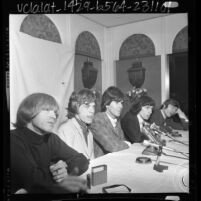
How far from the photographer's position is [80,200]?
4.70 feet

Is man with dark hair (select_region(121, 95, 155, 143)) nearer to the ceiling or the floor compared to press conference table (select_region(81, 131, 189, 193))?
nearer to the ceiling

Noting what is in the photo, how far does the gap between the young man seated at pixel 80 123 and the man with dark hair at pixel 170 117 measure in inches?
15.8

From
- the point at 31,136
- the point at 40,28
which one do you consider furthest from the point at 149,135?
the point at 40,28

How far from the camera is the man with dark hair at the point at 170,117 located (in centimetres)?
146

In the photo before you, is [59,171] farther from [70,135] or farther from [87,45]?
[87,45]

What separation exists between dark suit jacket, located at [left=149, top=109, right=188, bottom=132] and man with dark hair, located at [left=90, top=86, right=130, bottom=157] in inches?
8.7

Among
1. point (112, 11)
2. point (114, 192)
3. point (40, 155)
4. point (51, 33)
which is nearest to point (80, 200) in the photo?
point (114, 192)

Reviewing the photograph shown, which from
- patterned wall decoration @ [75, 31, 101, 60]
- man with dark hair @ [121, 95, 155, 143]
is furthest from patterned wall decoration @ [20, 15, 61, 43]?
man with dark hair @ [121, 95, 155, 143]

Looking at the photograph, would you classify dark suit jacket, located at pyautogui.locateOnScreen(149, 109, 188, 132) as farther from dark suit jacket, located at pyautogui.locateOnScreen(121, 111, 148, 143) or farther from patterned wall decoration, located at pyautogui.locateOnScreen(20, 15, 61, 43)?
patterned wall decoration, located at pyautogui.locateOnScreen(20, 15, 61, 43)

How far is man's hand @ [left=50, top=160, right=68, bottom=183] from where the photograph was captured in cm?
141

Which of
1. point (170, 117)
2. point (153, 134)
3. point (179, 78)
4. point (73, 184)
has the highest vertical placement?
point (179, 78)

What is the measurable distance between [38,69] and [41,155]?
0.51 m

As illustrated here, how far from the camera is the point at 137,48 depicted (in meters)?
1.49

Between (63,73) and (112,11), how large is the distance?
0.48 metres
